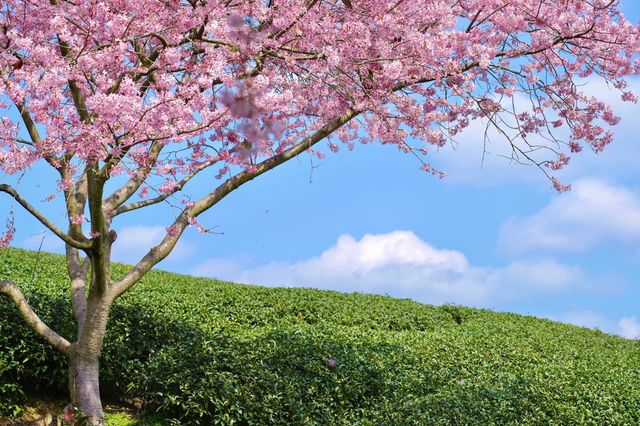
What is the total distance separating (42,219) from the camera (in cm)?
791

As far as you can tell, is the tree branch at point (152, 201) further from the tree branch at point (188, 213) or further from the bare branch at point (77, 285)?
the bare branch at point (77, 285)

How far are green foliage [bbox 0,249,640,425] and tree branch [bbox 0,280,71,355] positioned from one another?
1.91 ft

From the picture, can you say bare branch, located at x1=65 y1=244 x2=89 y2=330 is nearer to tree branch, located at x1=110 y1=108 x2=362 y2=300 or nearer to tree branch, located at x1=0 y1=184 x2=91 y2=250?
tree branch, located at x1=110 y1=108 x2=362 y2=300

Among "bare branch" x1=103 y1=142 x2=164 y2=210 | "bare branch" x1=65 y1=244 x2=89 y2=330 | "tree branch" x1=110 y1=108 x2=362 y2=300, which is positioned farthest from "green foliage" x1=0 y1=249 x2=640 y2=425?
"bare branch" x1=103 y1=142 x2=164 y2=210

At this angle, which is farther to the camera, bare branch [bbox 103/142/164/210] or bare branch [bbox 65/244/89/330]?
bare branch [bbox 103/142/164/210]

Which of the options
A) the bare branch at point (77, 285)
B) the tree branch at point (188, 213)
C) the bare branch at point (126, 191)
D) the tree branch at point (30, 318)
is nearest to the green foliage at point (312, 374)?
the tree branch at point (30, 318)

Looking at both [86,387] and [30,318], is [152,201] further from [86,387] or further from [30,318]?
[86,387]

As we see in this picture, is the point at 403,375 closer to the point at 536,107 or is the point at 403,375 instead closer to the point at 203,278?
the point at 536,107

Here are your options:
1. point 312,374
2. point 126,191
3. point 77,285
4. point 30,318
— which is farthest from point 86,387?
point 312,374

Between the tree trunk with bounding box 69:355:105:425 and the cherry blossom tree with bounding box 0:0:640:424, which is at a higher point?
the cherry blossom tree with bounding box 0:0:640:424

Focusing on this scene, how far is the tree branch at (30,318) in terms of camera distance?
330 inches

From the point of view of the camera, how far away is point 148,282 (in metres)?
16.7

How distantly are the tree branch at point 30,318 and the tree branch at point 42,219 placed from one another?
109cm

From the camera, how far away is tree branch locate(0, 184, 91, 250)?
7.78m
